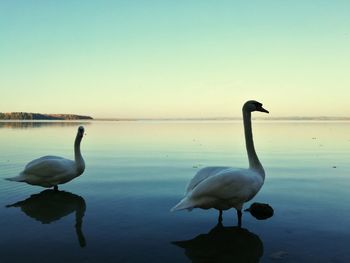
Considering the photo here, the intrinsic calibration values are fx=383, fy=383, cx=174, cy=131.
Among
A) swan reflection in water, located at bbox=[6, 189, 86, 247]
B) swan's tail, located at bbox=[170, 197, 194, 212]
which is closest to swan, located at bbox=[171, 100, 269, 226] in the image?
swan's tail, located at bbox=[170, 197, 194, 212]

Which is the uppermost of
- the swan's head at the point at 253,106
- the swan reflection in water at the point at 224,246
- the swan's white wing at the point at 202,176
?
the swan's head at the point at 253,106

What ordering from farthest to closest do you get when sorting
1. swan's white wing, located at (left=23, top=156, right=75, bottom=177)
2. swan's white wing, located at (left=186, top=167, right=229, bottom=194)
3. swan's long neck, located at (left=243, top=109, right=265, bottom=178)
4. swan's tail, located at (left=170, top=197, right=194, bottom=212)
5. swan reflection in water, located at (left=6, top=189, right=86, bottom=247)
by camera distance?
swan's white wing, located at (left=23, top=156, right=75, bottom=177) → swan's long neck, located at (left=243, top=109, right=265, bottom=178) → swan reflection in water, located at (left=6, top=189, right=86, bottom=247) → swan's white wing, located at (left=186, top=167, right=229, bottom=194) → swan's tail, located at (left=170, top=197, right=194, bottom=212)

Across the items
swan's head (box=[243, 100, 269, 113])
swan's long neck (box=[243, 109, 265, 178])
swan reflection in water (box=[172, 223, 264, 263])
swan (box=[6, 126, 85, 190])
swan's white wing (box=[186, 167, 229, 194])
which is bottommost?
swan reflection in water (box=[172, 223, 264, 263])

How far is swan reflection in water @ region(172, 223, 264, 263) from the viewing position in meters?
5.67

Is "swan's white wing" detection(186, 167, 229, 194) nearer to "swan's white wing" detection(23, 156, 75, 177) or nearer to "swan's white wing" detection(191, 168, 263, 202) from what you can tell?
"swan's white wing" detection(191, 168, 263, 202)

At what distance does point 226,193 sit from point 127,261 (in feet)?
7.11

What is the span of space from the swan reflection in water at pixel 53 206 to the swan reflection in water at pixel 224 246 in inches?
74.4

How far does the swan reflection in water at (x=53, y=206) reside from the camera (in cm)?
757

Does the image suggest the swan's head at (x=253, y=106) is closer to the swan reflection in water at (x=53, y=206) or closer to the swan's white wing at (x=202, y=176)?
the swan's white wing at (x=202, y=176)

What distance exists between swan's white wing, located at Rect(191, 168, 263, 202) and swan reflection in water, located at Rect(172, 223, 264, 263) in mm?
638

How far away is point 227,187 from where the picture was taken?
6699 millimetres

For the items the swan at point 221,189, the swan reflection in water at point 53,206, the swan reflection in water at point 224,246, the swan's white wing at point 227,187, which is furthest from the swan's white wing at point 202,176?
the swan reflection in water at point 53,206

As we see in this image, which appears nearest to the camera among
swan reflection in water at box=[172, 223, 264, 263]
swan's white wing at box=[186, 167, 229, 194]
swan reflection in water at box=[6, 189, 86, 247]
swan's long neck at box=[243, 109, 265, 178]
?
swan reflection in water at box=[172, 223, 264, 263]

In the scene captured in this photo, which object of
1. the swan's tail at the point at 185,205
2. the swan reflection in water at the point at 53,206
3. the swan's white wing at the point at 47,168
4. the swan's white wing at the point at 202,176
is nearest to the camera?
the swan's tail at the point at 185,205
